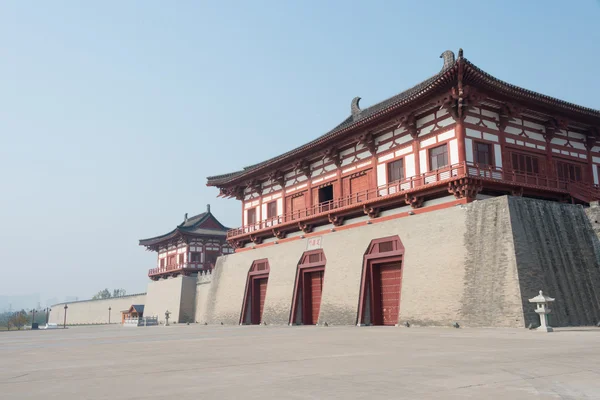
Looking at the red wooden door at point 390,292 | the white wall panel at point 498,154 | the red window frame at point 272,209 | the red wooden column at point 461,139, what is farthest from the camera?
the red window frame at point 272,209

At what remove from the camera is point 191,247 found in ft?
184

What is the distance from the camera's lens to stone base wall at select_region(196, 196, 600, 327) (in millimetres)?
18328

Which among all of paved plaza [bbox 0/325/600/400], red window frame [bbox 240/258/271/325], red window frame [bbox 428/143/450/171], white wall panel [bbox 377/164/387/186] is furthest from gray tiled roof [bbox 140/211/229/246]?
paved plaza [bbox 0/325/600/400]

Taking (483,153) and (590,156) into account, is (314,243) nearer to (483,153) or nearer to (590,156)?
(483,153)

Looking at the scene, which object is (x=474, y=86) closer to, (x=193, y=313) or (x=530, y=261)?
(x=530, y=261)

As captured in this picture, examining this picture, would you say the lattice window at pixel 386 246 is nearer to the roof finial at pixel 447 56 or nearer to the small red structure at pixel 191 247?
the roof finial at pixel 447 56

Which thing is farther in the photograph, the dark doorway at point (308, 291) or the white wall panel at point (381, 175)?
the dark doorway at point (308, 291)

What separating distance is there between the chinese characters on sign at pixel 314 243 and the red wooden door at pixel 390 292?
501cm

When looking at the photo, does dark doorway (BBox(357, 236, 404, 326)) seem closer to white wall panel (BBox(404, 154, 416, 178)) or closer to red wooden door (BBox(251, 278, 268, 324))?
white wall panel (BBox(404, 154, 416, 178))

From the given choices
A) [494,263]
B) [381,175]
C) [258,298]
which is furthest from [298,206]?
[494,263]

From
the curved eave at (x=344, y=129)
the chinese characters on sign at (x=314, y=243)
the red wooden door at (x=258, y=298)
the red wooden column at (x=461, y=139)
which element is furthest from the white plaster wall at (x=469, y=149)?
the red wooden door at (x=258, y=298)

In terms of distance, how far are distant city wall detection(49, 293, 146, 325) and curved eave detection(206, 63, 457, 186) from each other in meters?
31.0

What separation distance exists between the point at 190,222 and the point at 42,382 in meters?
56.7

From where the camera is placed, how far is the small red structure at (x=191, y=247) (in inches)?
2173
